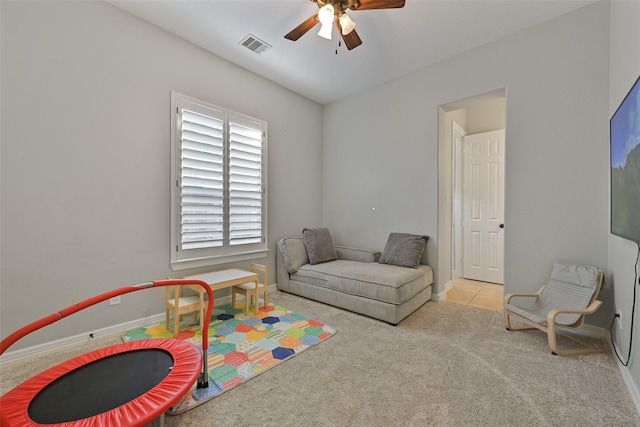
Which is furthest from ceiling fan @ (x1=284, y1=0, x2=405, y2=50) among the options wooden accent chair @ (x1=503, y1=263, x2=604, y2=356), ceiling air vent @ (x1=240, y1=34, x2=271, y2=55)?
wooden accent chair @ (x1=503, y1=263, x2=604, y2=356)

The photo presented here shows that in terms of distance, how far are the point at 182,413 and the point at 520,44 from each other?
4.48 meters

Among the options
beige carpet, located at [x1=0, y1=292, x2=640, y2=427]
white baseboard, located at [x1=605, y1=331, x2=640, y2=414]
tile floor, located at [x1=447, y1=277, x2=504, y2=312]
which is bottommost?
beige carpet, located at [x1=0, y1=292, x2=640, y2=427]

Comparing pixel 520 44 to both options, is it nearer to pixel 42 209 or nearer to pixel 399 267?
pixel 399 267

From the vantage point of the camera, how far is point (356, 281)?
316 cm

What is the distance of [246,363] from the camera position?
2.12 meters

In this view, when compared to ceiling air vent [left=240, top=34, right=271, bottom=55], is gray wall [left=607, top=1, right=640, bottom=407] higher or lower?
lower

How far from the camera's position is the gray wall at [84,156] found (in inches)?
85.2

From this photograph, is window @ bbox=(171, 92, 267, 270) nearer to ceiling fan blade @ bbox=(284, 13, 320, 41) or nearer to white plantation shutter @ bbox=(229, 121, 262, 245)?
white plantation shutter @ bbox=(229, 121, 262, 245)

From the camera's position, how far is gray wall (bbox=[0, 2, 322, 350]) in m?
2.16

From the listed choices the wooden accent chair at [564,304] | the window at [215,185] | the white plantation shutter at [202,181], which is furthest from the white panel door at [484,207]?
the white plantation shutter at [202,181]

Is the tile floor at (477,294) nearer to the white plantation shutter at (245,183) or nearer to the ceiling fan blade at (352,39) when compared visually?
the white plantation shutter at (245,183)

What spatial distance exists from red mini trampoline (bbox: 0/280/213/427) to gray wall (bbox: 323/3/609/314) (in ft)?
10.0

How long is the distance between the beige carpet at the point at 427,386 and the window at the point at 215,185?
1.29m

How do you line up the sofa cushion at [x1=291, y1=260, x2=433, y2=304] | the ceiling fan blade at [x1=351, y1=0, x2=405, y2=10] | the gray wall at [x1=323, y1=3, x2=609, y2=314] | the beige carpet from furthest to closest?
1. the sofa cushion at [x1=291, y1=260, x2=433, y2=304]
2. the gray wall at [x1=323, y1=3, x2=609, y2=314]
3. the ceiling fan blade at [x1=351, y1=0, x2=405, y2=10]
4. the beige carpet
